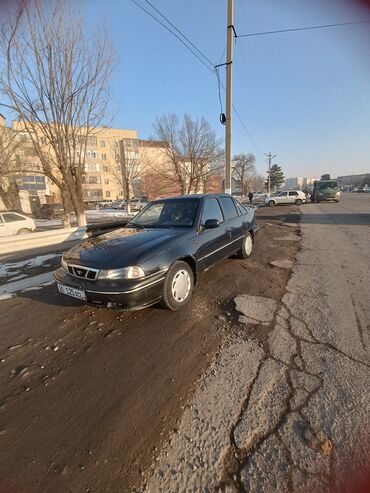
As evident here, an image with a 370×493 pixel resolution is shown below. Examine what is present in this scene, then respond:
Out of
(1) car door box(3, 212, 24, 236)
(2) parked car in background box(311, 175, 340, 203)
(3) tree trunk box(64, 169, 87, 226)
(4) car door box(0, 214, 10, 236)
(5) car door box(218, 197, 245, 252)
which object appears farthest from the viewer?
(2) parked car in background box(311, 175, 340, 203)

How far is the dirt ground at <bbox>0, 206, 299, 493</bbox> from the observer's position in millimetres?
1495

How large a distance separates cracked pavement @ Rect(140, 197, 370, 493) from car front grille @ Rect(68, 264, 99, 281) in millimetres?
1683

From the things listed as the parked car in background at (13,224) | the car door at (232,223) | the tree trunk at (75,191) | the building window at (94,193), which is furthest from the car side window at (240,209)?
the building window at (94,193)

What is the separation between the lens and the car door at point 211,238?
12.4 feet

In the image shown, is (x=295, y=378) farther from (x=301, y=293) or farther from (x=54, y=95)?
(x=54, y=95)

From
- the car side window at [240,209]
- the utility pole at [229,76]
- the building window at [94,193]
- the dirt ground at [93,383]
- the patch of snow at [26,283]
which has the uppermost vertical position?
the utility pole at [229,76]

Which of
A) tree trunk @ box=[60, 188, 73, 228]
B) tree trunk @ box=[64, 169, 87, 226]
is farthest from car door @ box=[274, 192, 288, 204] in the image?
tree trunk @ box=[60, 188, 73, 228]

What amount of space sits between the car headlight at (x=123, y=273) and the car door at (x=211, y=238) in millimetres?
1151

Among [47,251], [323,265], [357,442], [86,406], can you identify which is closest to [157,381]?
[86,406]

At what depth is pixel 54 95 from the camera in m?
8.48

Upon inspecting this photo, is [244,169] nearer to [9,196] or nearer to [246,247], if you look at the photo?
[9,196]

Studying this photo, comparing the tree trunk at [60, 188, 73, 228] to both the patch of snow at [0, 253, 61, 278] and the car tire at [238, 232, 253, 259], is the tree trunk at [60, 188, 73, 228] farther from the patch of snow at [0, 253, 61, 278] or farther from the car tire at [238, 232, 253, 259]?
the car tire at [238, 232, 253, 259]

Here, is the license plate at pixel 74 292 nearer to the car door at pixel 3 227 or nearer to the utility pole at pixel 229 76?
the utility pole at pixel 229 76

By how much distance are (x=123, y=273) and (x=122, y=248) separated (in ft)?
1.63
